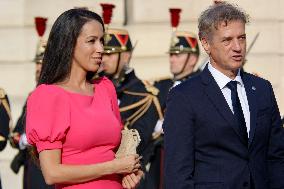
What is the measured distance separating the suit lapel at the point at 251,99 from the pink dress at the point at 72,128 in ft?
2.15

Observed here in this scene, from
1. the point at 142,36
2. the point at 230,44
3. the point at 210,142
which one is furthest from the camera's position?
the point at 142,36

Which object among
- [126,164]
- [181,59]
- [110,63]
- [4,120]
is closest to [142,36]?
[181,59]

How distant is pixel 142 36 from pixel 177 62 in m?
1.78

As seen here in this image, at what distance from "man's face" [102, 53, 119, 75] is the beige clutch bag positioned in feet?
14.2

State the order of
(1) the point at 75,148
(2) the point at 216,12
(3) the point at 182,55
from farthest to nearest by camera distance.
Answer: (3) the point at 182,55 < (2) the point at 216,12 < (1) the point at 75,148

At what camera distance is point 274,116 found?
5309mm

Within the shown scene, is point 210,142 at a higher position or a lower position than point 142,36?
higher

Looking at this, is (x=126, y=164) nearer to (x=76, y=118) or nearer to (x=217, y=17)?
(x=76, y=118)

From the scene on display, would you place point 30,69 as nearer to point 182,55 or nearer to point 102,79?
point 182,55

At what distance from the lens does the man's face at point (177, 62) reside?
407 inches

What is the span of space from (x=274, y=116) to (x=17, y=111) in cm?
766

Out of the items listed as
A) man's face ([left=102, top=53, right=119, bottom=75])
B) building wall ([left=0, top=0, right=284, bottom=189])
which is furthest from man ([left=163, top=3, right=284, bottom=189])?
building wall ([left=0, top=0, right=284, bottom=189])

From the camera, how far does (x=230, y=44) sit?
16.9 ft

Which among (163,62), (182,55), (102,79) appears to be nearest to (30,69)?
(163,62)
